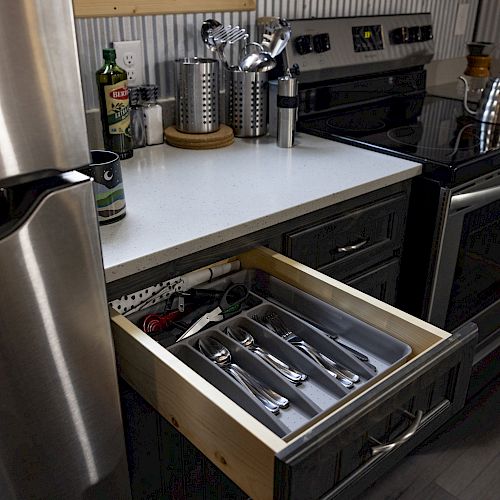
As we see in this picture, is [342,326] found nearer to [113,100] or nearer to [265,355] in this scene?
[265,355]

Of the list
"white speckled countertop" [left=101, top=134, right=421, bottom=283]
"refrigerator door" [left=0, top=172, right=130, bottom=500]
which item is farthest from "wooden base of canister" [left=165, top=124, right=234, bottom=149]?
"refrigerator door" [left=0, top=172, right=130, bottom=500]

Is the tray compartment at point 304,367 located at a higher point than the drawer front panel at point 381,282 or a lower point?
higher

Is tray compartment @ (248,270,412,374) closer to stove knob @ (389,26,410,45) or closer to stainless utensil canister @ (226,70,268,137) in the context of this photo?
stainless utensil canister @ (226,70,268,137)

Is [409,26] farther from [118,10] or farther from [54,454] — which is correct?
[54,454]

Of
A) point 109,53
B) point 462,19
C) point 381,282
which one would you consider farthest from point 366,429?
point 462,19

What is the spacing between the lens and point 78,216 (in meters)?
0.69

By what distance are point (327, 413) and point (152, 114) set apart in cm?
102

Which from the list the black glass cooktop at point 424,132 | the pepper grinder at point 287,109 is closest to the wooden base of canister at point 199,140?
the pepper grinder at point 287,109

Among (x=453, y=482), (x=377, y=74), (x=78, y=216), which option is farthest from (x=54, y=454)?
(x=377, y=74)

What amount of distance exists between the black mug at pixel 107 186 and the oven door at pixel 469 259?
2.67ft

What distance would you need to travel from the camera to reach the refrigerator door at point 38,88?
56cm

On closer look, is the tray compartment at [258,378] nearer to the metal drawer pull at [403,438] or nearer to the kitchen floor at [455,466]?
the metal drawer pull at [403,438]

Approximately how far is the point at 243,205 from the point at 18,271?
1.90 ft

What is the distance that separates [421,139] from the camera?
64.2 inches
